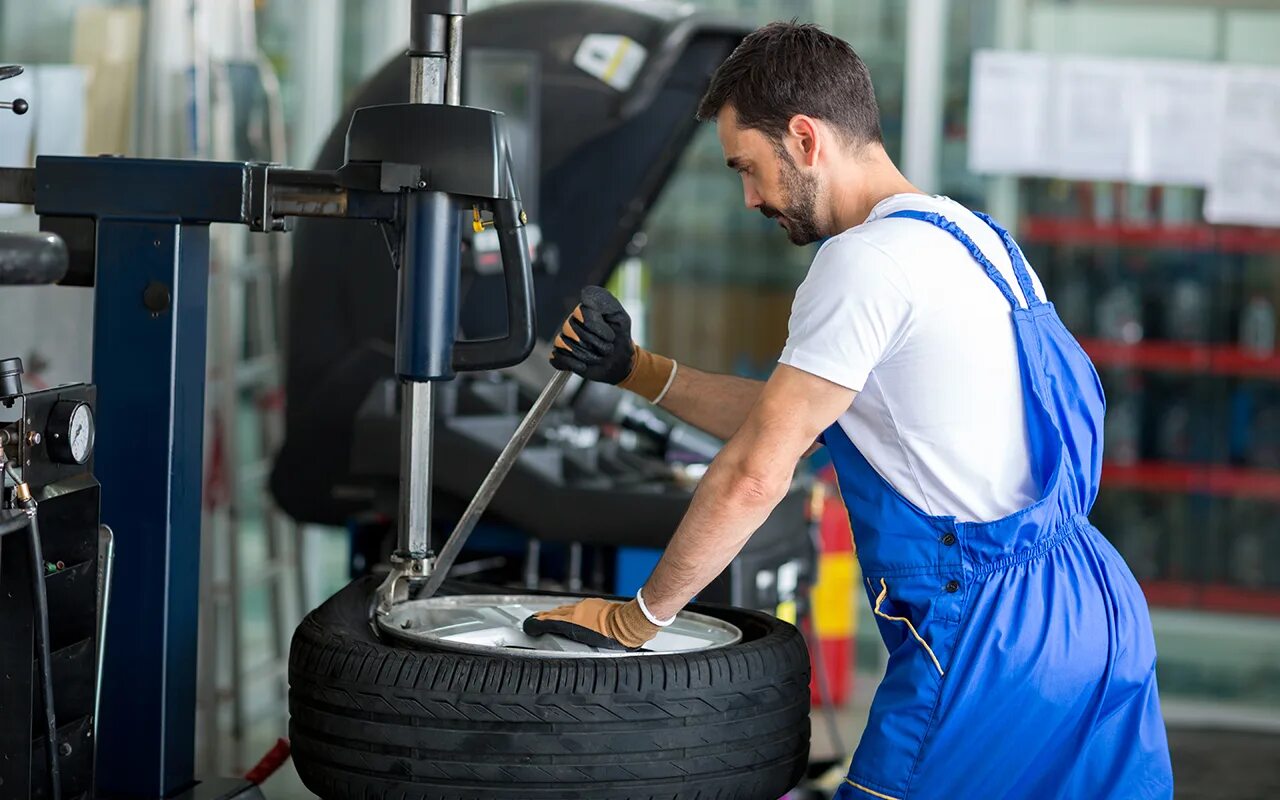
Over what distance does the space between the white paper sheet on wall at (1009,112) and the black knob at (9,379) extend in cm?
363

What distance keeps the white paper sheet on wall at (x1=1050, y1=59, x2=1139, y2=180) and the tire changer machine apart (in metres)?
3.24

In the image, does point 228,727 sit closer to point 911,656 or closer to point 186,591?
point 186,591

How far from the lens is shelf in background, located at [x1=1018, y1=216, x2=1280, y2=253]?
4.73m

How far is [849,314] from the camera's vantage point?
5.28 ft

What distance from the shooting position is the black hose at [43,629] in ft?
4.73

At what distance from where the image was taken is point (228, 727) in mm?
3975

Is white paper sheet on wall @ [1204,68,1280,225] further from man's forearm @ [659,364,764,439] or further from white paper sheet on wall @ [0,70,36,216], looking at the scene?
white paper sheet on wall @ [0,70,36,216]

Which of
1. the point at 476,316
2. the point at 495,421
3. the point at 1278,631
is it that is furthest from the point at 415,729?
the point at 1278,631

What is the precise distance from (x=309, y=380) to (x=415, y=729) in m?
1.85

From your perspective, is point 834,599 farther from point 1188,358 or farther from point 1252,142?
point 1252,142

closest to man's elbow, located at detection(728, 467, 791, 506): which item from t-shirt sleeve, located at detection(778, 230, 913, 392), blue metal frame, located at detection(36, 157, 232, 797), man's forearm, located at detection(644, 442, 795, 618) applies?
man's forearm, located at detection(644, 442, 795, 618)

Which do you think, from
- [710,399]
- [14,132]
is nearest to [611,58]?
[14,132]

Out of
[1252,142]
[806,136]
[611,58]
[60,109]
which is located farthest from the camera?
[1252,142]

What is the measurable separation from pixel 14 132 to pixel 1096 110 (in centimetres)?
305
